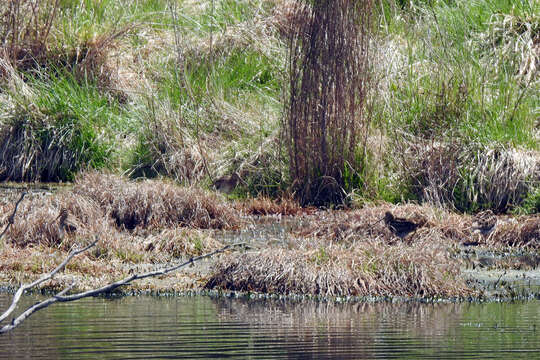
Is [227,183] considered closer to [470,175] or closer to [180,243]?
[470,175]

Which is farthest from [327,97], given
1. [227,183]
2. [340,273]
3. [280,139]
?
[340,273]

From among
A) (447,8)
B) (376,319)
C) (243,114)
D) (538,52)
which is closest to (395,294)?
(376,319)

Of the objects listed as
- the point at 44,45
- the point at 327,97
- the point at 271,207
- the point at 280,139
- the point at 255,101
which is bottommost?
the point at 271,207

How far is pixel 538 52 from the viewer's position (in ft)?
63.0

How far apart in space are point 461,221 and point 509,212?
4.27ft

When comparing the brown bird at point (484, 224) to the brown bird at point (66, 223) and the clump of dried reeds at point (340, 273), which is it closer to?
the clump of dried reeds at point (340, 273)

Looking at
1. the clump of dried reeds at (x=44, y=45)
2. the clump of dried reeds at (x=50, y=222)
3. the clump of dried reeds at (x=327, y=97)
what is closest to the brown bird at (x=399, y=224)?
the clump of dried reeds at (x=327, y=97)

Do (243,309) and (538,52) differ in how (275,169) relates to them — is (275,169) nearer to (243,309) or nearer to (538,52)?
(538,52)

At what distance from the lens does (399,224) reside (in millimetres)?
13344

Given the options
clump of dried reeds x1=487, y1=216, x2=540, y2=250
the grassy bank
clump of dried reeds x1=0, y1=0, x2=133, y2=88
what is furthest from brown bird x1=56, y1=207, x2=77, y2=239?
clump of dried reeds x1=0, y1=0, x2=133, y2=88

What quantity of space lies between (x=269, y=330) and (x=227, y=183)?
29.8ft

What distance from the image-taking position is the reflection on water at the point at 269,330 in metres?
7.11

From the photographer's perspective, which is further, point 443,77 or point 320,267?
point 443,77

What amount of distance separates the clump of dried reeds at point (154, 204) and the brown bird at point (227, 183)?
7.73ft
